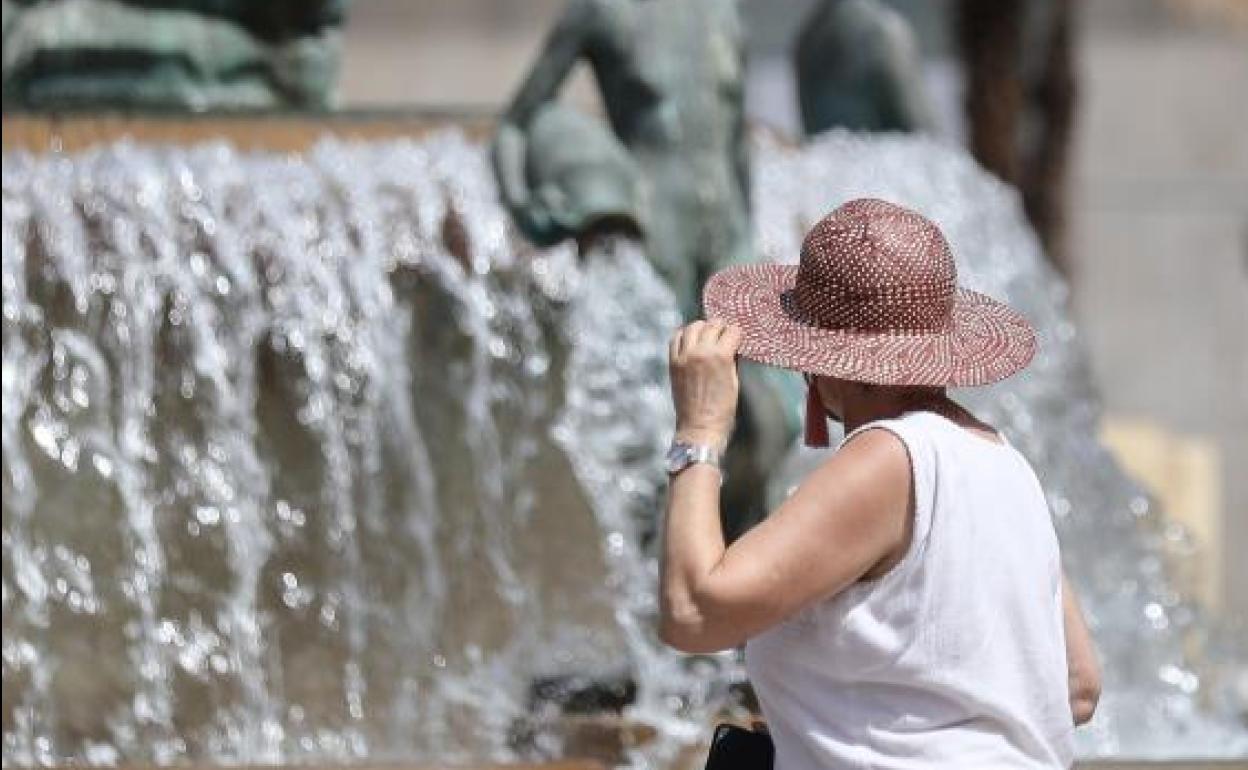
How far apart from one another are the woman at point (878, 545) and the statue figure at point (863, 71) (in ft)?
16.6

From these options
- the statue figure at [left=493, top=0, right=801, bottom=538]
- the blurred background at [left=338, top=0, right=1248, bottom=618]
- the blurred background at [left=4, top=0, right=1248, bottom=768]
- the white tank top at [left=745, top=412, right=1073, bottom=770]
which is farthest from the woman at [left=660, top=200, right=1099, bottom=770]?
the blurred background at [left=338, top=0, right=1248, bottom=618]

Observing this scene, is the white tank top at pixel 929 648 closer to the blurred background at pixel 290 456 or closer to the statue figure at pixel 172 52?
the blurred background at pixel 290 456

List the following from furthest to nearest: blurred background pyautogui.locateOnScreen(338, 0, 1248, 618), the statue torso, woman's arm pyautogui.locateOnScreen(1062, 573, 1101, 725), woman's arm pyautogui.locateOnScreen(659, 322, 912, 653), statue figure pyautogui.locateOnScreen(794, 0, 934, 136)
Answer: blurred background pyautogui.locateOnScreen(338, 0, 1248, 618) → statue figure pyautogui.locateOnScreen(794, 0, 934, 136) → the statue torso → woman's arm pyautogui.locateOnScreen(1062, 573, 1101, 725) → woman's arm pyautogui.locateOnScreen(659, 322, 912, 653)

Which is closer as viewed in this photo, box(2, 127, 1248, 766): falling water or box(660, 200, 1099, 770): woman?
box(660, 200, 1099, 770): woman

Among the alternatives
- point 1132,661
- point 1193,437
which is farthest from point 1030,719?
point 1193,437

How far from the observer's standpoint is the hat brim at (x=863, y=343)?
11.2 ft

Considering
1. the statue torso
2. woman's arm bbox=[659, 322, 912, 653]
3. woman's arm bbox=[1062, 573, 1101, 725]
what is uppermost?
woman's arm bbox=[659, 322, 912, 653]

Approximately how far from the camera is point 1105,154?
20.7m

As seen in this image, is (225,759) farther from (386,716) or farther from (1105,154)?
(1105,154)

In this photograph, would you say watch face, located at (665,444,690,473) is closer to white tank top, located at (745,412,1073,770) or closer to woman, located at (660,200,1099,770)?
woman, located at (660,200,1099,770)

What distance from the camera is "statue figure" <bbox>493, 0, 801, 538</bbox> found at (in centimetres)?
631

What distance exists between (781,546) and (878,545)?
4.0 inches

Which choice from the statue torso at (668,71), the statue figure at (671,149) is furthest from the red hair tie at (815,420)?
the statue torso at (668,71)

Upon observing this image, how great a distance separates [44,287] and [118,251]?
17 centimetres
